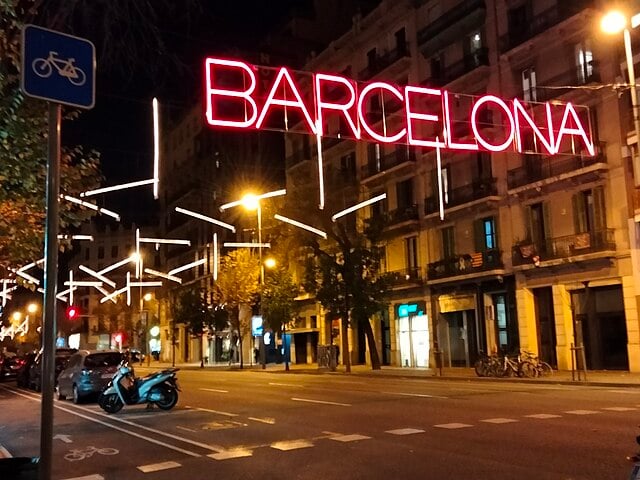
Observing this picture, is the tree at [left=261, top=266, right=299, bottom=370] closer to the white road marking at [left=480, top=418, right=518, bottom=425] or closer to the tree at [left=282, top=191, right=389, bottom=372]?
the tree at [left=282, top=191, right=389, bottom=372]

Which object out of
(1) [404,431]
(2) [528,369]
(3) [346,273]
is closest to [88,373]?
(1) [404,431]

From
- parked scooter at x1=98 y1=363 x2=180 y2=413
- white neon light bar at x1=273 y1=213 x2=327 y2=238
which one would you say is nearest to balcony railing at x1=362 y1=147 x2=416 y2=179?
white neon light bar at x1=273 y1=213 x2=327 y2=238

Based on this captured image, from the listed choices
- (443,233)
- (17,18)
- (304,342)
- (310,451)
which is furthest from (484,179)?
(17,18)

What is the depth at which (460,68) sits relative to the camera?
3575cm

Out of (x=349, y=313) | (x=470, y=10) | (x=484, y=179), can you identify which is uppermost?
(x=470, y=10)

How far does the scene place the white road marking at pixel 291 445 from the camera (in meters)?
10.6

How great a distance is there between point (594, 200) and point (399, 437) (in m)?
20.5

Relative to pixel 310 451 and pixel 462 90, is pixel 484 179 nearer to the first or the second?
pixel 462 90

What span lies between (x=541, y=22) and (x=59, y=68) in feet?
97.9

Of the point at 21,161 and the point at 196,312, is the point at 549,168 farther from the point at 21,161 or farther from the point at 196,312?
the point at 196,312

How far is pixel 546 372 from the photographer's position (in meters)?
26.8

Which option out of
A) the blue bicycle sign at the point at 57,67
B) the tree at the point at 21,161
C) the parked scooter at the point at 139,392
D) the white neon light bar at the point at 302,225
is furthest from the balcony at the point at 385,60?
the blue bicycle sign at the point at 57,67

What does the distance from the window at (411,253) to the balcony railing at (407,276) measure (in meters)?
0.24

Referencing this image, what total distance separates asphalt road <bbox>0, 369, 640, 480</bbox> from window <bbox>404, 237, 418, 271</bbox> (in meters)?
20.5
